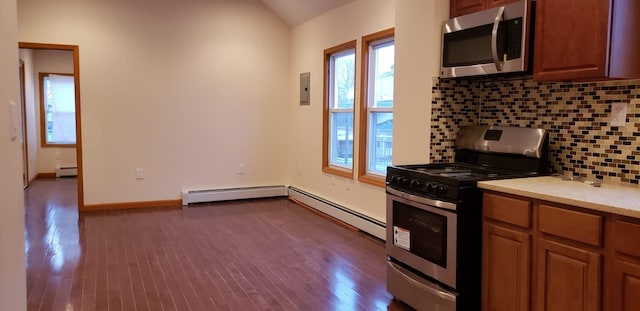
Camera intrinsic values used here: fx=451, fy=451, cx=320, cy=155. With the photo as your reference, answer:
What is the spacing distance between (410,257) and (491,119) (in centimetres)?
121

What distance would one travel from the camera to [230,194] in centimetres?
638

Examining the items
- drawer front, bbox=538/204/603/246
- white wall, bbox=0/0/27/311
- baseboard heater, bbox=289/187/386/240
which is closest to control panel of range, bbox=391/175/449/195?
drawer front, bbox=538/204/603/246

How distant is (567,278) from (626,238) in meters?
0.35

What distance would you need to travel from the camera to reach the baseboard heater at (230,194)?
6.16 m

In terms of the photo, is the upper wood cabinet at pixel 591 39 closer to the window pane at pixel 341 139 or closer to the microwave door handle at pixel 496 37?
the microwave door handle at pixel 496 37

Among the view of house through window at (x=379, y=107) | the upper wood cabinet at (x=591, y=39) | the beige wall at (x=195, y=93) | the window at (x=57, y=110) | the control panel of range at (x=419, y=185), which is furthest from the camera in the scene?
the window at (x=57, y=110)

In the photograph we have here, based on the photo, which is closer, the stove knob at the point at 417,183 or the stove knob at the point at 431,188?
the stove knob at the point at 431,188

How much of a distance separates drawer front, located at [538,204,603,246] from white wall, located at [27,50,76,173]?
8845mm

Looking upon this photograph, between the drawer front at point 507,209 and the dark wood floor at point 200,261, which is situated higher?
the drawer front at point 507,209

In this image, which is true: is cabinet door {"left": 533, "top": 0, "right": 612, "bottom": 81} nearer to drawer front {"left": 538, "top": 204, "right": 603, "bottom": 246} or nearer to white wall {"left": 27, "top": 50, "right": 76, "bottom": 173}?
drawer front {"left": 538, "top": 204, "right": 603, "bottom": 246}

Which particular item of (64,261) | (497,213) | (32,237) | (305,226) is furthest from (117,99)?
(497,213)

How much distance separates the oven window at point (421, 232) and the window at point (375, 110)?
166cm

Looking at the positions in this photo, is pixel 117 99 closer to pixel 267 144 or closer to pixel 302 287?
pixel 267 144

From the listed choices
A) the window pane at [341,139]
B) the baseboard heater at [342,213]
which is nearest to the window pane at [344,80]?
the window pane at [341,139]
